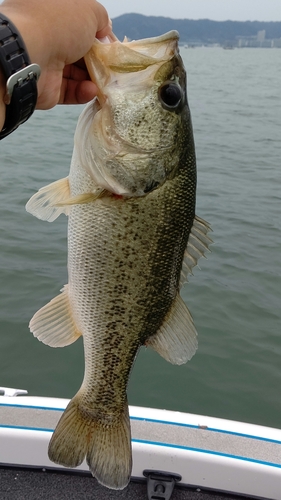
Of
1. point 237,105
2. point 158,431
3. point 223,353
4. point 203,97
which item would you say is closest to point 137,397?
point 223,353

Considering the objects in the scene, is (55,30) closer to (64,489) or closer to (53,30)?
(53,30)

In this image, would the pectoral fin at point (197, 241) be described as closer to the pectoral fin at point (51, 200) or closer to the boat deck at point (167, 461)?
the pectoral fin at point (51, 200)

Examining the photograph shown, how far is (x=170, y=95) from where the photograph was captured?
175 centimetres

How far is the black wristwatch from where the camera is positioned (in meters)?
1.41

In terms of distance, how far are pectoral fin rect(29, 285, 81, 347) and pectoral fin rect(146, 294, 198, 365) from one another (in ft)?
1.00

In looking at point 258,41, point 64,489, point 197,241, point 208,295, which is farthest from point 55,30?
point 258,41

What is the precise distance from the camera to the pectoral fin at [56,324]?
1.93 m

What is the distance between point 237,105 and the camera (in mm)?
19828

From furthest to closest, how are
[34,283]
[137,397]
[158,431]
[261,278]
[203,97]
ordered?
[203,97]
[261,278]
[34,283]
[137,397]
[158,431]

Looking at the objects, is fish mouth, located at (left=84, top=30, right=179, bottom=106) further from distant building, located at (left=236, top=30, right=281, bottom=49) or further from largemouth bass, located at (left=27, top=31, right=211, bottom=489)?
distant building, located at (left=236, top=30, right=281, bottom=49)

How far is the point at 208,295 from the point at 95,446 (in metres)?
4.23

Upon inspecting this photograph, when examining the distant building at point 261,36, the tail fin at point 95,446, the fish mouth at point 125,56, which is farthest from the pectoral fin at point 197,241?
the distant building at point 261,36

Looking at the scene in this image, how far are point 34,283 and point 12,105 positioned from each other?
4.60m

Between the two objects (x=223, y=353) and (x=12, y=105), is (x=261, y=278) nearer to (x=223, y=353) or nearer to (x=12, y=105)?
(x=223, y=353)
